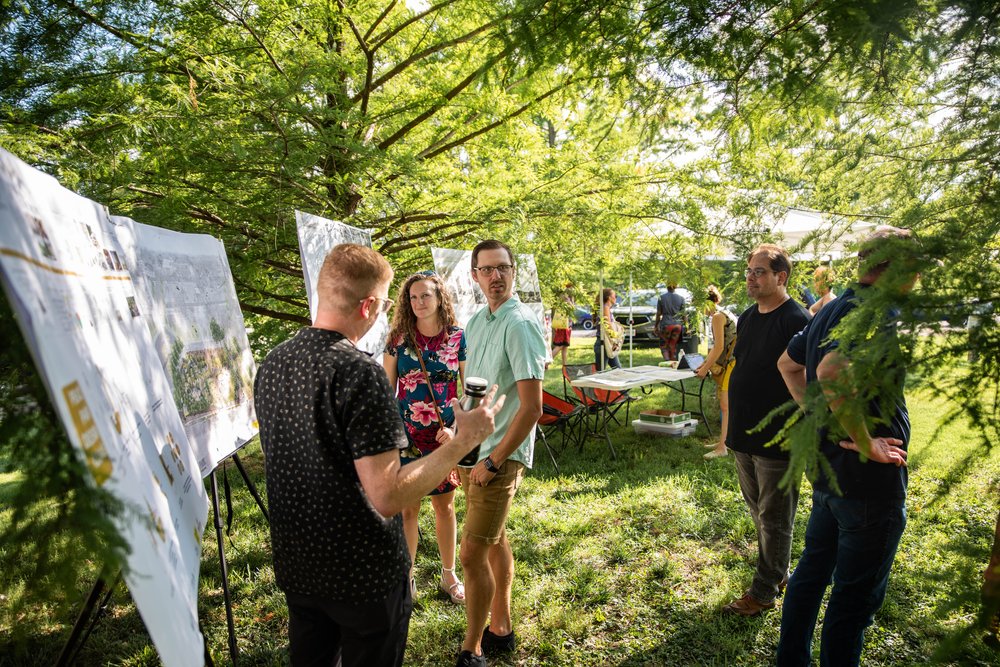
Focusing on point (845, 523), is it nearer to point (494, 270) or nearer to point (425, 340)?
point (494, 270)

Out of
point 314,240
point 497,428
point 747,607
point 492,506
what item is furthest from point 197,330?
Result: point 747,607

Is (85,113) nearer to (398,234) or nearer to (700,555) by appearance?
(398,234)

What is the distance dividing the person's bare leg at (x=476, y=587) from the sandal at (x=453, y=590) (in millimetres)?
695

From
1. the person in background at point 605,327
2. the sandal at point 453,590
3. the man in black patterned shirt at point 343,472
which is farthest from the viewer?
the person in background at point 605,327

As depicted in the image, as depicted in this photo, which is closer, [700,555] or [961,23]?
[961,23]

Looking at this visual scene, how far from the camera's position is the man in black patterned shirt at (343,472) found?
1744 millimetres

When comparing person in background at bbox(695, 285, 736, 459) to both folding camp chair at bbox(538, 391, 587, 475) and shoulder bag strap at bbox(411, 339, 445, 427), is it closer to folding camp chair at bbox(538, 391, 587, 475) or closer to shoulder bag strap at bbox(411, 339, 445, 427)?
folding camp chair at bbox(538, 391, 587, 475)

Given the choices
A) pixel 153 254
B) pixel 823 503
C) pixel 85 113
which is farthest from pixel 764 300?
pixel 85 113

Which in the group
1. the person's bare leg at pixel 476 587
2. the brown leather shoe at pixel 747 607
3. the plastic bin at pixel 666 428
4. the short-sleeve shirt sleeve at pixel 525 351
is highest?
the short-sleeve shirt sleeve at pixel 525 351

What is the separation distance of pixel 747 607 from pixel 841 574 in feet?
3.94

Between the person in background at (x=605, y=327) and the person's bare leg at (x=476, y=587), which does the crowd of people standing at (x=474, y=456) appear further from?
the person in background at (x=605, y=327)

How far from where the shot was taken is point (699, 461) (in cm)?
618

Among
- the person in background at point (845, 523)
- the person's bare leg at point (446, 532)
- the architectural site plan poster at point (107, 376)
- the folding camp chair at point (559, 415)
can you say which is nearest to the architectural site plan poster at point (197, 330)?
the architectural site plan poster at point (107, 376)

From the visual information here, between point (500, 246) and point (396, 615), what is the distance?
1739mm
